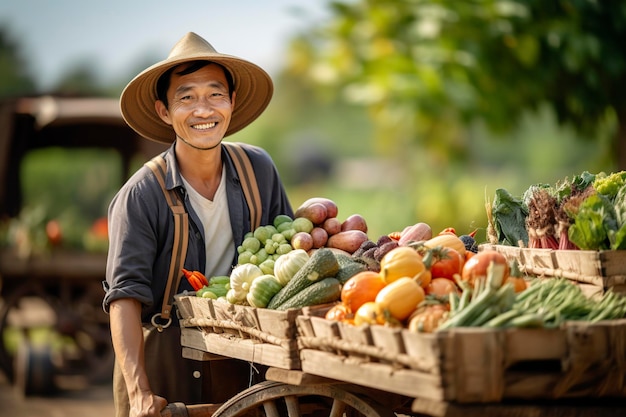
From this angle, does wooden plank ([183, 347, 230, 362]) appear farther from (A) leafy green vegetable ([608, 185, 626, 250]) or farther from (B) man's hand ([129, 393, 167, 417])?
(A) leafy green vegetable ([608, 185, 626, 250])

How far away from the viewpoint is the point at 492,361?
278 cm

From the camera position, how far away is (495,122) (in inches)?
362

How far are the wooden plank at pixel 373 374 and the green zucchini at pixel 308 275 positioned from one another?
1.10ft

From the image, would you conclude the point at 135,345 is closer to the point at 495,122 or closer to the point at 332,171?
the point at 495,122

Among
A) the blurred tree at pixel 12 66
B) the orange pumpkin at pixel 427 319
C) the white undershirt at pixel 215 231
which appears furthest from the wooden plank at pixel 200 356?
the blurred tree at pixel 12 66

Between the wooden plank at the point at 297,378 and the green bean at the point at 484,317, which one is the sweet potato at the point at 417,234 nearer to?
the wooden plank at the point at 297,378

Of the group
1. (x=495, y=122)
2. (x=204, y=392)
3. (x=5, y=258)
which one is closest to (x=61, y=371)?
(x=5, y=258)

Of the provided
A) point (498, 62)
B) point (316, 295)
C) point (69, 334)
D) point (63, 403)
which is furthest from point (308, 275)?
point (69, 334)

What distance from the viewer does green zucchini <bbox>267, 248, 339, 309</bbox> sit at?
11.9ft

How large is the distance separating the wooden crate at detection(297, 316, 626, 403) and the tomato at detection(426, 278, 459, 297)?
14.2 inches

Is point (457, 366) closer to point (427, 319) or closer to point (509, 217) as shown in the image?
point (427, 319)

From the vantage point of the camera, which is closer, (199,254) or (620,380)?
(620,380)

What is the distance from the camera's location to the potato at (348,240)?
4.36m

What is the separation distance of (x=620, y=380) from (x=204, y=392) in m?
2.03
